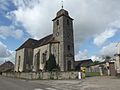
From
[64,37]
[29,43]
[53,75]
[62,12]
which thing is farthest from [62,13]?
[53,75]

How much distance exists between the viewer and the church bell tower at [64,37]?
4534cm

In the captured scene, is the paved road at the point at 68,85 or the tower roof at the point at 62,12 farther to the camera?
the tower roof at the point at 62,12

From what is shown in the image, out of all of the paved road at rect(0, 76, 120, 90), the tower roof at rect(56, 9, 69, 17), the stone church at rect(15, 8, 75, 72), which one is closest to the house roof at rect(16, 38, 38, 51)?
the stone church at rect(15, 8, 75, 72)

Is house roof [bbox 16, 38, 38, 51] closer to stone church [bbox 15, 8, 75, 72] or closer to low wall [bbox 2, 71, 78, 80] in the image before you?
stone church [bbox 15, 8, 75, 72]

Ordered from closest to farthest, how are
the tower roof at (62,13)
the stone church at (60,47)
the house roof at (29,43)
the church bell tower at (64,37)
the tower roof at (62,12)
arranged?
the church bell tower at (64,37)
the stone church at (60,47)
the tower roof at (62,13)
the tower roof at (62,12)
the house roof at (29,43)

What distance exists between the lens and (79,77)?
30047 millimetres

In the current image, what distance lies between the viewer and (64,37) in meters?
46.5

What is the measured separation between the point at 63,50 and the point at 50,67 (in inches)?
217

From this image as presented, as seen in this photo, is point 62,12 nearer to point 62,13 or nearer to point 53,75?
point 62,13

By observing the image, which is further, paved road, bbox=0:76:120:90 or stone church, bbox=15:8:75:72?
stone church, bbox=15:8:75:72

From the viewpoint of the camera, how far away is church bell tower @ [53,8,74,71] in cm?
4534

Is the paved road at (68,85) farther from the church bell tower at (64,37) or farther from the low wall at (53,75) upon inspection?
the church bell tower at (64,37)

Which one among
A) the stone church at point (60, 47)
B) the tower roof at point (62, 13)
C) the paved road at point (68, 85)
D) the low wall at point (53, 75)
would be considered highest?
the tower roof at point (62, 13)

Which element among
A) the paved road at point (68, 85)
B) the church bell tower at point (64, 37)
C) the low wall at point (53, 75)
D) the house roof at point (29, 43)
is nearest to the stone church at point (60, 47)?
the church bell tower at point (64, 37)
